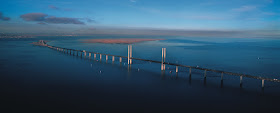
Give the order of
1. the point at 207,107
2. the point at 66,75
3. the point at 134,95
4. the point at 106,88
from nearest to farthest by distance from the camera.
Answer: the point at 207,107, the point at 134,95, the point at 106,88, the point at 66,75

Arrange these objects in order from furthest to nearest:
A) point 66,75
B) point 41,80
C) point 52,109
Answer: point 66,75, point 41,80, point 52,109

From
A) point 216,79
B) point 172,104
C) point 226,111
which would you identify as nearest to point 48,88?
point 172,104

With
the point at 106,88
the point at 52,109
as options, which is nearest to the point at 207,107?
the point at 106,88

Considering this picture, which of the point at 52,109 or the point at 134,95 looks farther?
the point at 134,95

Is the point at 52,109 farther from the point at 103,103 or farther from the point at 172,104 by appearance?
the point at 172,104

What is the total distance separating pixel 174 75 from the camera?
23.9m

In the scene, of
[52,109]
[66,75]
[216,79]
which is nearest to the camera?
[52,109]

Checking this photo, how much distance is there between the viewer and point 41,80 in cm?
2038

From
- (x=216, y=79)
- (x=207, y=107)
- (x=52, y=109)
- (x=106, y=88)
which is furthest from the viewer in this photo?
(x=216, y=79)

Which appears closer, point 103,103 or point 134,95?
point 103,103

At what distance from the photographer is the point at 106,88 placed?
59.4 feet

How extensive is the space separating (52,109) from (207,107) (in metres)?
10.3

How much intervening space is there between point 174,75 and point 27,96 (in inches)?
598

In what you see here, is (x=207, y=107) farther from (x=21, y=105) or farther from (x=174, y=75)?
(x=21, y=105)
